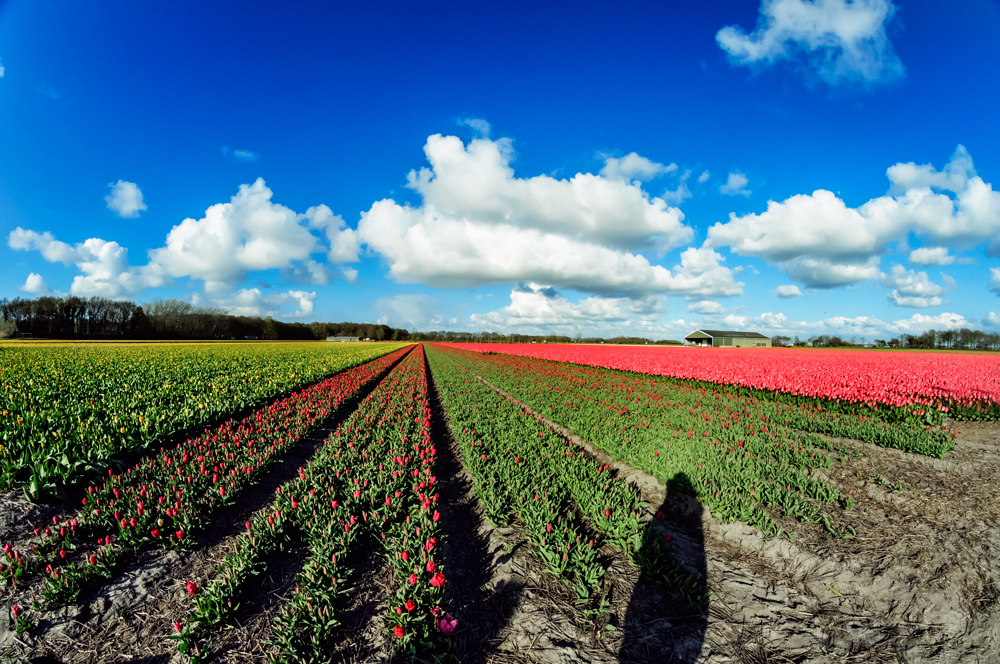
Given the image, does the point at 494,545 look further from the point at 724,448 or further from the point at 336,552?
the point at 724,448

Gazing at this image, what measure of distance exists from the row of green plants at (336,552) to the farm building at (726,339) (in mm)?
86337

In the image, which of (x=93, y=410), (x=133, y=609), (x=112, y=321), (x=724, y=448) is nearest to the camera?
(x=133, y=609)

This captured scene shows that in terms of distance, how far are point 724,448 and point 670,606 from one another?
164 inches

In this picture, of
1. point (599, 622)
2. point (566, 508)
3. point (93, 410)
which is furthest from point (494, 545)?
point (93, 410)

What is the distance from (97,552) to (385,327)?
190894mm

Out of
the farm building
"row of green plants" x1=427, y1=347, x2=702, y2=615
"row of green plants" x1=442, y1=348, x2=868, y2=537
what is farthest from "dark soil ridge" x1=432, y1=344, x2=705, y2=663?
the farm building

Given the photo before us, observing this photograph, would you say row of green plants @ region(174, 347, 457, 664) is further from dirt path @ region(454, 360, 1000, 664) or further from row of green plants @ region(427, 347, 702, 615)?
dirt path @ region(454, 360, 1000, 664)

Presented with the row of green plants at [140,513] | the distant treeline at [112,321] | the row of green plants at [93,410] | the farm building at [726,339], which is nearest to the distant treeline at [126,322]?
the distant treeline at [112,321]

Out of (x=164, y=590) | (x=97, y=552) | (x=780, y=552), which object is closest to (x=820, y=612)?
(x=780, y=552)

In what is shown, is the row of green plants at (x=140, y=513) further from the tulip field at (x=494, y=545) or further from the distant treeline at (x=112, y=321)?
the distant treeline at (x=112, y=321)

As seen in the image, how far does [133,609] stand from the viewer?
3547 millimetres

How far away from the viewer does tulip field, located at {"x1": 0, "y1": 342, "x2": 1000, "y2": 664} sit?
3.33m

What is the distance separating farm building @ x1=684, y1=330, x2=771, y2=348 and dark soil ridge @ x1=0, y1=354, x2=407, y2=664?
88.4m

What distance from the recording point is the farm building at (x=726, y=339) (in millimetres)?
80875
